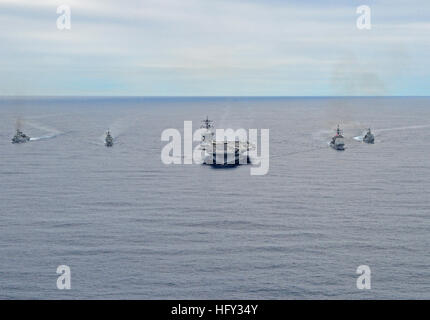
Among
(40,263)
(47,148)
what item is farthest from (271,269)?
(47,148)

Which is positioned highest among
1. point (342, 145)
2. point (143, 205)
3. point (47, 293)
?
point (342, 145)

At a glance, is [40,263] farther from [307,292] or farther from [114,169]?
[114,169]

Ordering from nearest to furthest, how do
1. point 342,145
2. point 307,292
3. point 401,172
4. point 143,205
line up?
point 307,292, point 143,205, point 401,172, point 342,145

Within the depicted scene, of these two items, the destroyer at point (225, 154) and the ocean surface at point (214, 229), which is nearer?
the ocean surface at point (214, 229)

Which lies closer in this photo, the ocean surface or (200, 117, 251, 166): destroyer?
the ocean surface

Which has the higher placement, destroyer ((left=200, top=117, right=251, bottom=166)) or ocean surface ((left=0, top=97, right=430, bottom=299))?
destroyer ((left=200, top=117, right=251, bottom=166))

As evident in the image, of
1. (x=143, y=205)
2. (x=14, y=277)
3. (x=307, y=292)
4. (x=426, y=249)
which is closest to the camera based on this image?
(x=307, y=292)

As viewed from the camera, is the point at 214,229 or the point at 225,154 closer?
the point at 214,229

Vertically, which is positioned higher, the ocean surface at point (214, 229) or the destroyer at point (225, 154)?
the destroyer at point (225, 154)
